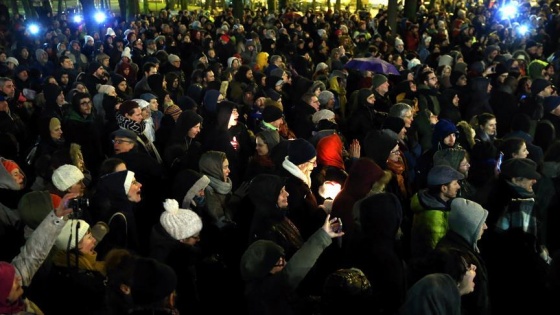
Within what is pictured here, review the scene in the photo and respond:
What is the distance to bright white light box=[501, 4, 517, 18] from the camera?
80.0 ft

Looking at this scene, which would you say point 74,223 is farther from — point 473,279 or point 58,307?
point 473,279

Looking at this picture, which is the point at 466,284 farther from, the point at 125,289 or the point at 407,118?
the point at 407,118

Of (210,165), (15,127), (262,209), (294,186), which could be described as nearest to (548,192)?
(294,186)

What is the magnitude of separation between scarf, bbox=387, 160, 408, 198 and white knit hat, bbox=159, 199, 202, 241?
2.79 meters

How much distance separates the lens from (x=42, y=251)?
4250 mm

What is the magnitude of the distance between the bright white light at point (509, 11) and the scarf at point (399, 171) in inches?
766

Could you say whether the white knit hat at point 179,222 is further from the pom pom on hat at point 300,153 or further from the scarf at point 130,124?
the scarf at point 130,124

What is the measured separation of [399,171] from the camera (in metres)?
6.80

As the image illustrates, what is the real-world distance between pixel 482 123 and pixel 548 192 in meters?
1.89

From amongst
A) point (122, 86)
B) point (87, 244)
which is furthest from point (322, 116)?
point (87, 244)

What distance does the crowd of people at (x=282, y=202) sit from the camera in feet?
12.9

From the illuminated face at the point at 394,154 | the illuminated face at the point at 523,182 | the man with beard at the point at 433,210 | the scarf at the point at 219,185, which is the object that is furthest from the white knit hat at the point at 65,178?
the illuminated face at the point at 523,182

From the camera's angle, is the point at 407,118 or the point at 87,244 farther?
the point at 407,118

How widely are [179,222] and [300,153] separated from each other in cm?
167
